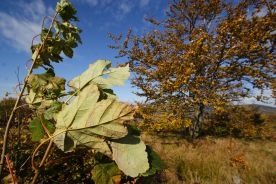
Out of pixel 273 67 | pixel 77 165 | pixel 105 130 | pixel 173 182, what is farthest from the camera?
pixel 273 67

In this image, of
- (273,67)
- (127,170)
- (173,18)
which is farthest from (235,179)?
(173,18)

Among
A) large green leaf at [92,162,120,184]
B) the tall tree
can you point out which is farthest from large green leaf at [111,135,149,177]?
the tall tree

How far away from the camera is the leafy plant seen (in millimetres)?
660

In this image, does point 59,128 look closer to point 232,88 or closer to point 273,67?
point 232,88

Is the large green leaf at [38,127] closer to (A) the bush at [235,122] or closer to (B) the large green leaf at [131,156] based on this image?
(B) the large green leaf at [131,156]

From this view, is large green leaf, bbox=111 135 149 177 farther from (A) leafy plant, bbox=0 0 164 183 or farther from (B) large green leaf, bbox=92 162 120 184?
(B) large green leaf, bbox=92 162 120 184

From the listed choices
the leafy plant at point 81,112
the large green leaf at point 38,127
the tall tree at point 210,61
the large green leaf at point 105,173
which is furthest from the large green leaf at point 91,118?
the tall tree at point 210,61

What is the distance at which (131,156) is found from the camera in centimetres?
70

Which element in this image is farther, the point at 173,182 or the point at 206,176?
the point at 206,176

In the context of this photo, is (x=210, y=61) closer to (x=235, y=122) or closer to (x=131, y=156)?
(x=235, y=122)

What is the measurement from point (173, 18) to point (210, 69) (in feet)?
16.6

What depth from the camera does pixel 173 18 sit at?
648 inches

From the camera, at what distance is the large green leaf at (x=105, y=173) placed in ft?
2.89

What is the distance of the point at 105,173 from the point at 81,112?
316 millimetres
